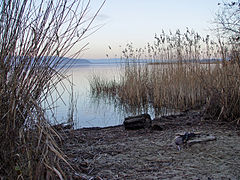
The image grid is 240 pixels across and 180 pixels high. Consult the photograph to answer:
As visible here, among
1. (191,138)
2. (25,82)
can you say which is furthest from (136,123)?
(25,82)

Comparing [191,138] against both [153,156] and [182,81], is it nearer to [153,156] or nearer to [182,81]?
[153,156]

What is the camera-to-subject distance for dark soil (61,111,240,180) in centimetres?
179

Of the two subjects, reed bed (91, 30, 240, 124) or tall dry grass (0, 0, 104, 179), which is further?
reed bed (91, 30, 240, 124)

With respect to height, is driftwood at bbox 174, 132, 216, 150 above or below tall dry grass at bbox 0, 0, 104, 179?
below

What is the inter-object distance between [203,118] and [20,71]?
105 inches

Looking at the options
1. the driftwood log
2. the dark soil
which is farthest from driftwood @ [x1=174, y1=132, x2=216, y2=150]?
the driftwood log

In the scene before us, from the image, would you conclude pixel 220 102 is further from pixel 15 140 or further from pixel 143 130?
pixel 15 140

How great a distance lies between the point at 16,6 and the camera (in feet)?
5.42

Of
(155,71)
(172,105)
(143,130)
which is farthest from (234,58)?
(155,71)

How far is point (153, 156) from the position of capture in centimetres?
218

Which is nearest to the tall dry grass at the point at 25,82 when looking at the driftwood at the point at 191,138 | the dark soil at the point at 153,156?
the dark soil at the point at 153,156

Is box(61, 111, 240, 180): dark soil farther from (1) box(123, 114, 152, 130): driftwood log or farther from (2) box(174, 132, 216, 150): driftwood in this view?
(1) box(123, 114, 152, 130): driftwood log

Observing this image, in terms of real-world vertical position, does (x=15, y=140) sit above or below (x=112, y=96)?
above

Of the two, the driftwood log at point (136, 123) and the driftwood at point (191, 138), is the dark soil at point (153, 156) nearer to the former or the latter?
the driftwood at point (191, 138)
